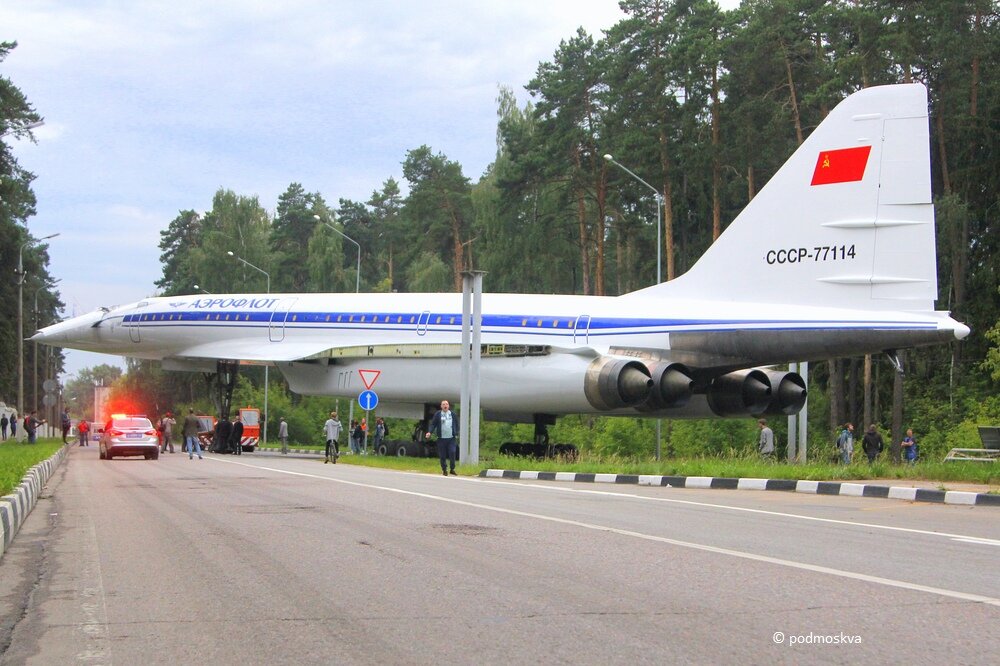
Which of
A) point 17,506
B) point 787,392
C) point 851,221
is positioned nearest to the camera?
point 17,506

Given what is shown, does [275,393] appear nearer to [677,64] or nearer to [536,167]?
[536,167]

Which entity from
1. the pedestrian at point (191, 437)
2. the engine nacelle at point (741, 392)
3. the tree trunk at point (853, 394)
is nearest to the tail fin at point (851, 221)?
the engine nacelle at point (741, 392)

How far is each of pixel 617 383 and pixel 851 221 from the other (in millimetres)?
6155

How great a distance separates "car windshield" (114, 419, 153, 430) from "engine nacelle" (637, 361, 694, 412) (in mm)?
15774

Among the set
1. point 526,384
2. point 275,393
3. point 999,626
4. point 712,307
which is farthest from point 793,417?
point 275,393

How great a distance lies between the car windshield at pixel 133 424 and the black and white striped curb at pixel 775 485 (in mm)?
14981

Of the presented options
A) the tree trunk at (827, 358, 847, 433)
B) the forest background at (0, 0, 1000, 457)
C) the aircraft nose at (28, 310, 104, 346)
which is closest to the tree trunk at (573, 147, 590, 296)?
the forest background at (0, 0, 1000, 457)

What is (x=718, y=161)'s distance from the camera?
44875mm

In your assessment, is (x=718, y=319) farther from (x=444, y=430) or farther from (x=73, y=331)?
(x=73, y=331)

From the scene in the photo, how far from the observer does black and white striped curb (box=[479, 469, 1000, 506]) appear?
1412 cm

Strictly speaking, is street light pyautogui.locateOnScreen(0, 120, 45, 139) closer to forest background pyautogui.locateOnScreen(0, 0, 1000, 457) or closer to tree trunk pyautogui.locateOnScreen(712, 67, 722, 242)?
forest background pyautogui.locateOnScreen(0, 0, 1000, 457)

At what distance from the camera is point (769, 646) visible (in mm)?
5320

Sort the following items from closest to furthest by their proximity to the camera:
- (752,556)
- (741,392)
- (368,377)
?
(752,556), (741,392), (368,377)

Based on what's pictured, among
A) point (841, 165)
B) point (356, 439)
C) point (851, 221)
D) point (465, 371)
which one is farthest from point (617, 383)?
point (356, 439)
